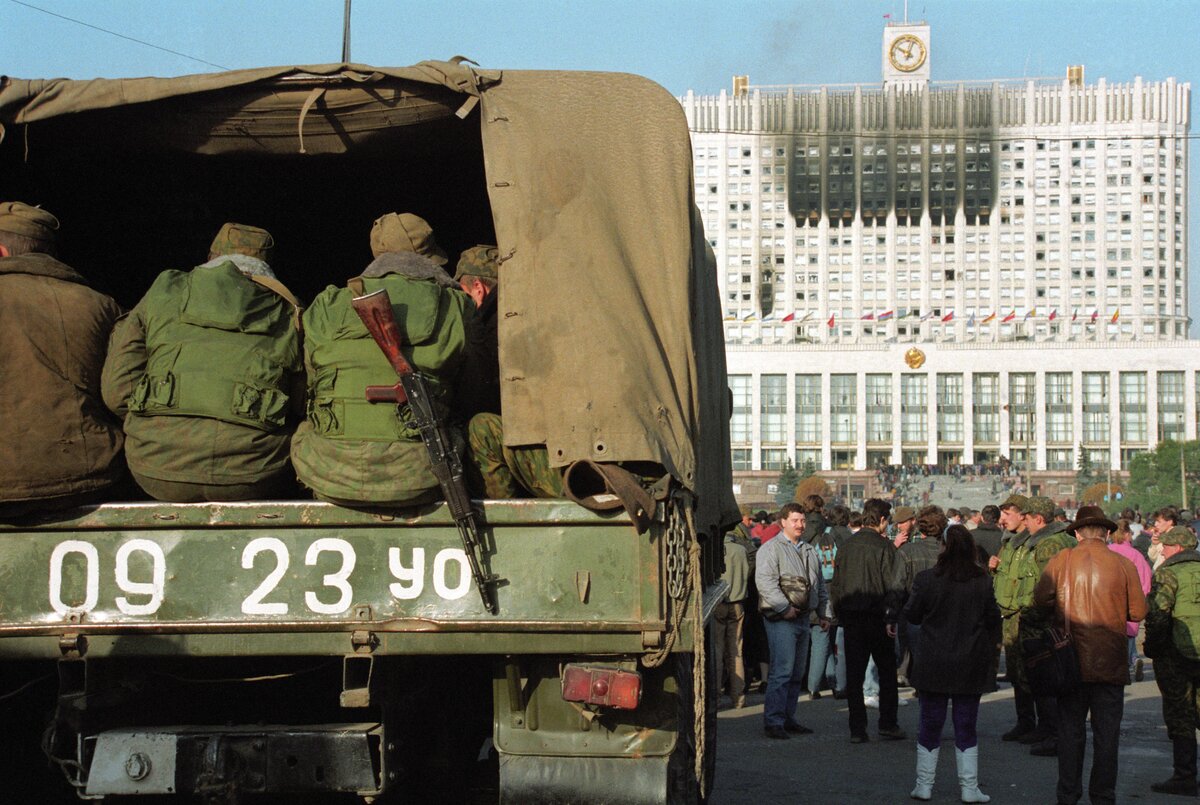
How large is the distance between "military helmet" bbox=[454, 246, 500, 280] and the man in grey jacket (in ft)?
23.4

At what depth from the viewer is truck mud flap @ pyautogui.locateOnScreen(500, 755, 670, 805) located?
17.0 ft

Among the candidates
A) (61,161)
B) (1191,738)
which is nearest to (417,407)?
(61,161)

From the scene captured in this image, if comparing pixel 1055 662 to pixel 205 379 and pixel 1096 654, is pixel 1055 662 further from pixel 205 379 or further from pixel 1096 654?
pixel 205 379

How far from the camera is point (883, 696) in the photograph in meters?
13.0

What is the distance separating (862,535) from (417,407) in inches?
345

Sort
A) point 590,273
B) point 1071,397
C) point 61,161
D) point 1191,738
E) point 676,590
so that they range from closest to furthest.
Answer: point 676,590
point 590,273
point 61,161
point 1191,738
point 1071,397

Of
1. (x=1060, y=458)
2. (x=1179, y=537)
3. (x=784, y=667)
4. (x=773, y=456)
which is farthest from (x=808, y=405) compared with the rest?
(x=1179, y=537)

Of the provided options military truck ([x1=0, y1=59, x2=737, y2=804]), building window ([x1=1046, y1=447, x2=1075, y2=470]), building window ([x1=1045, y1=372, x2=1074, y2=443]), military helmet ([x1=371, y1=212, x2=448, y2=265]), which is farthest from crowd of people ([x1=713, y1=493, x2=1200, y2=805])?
building window ([x1=1046, y1=447, x2=1075, y2=470])

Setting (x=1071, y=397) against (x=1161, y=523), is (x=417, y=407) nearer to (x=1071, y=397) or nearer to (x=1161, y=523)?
(x=1161, y=523)

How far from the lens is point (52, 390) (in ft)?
18.2

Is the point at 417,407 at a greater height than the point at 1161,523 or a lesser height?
greater

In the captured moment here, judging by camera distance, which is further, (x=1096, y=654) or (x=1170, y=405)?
(x=1170, y=405)

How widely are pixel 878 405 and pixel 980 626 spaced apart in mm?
125562

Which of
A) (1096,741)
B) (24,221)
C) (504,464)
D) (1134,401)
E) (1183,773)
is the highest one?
(24,221)
